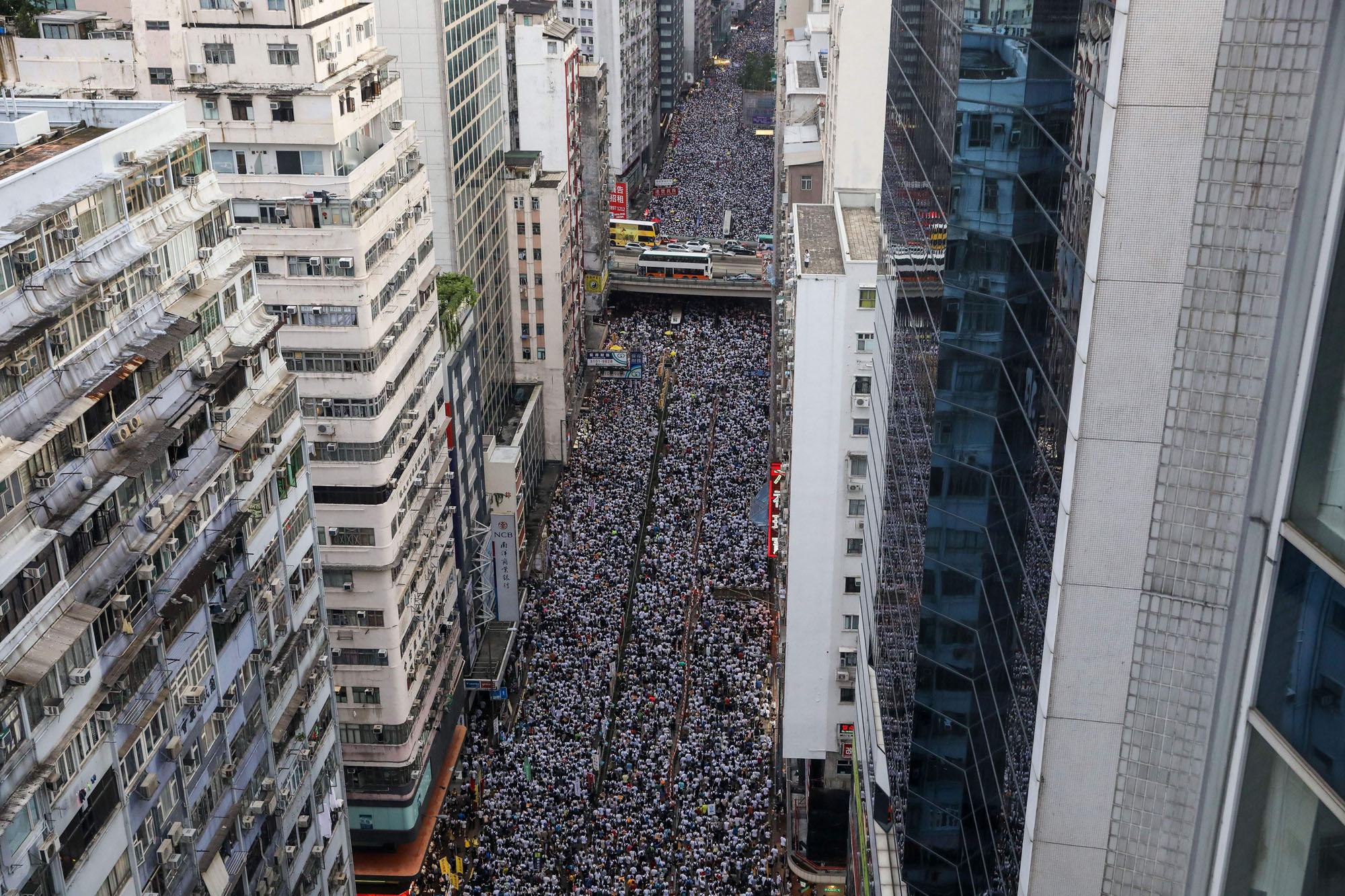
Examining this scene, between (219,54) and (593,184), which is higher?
(219,54)

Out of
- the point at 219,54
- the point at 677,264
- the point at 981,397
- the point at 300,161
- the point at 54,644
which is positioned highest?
the point at 219,54

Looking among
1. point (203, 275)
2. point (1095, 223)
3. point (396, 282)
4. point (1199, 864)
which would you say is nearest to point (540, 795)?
point (396, 282)

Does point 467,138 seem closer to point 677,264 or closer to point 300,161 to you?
point 300,161

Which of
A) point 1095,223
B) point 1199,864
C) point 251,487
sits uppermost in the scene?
point 1095,223

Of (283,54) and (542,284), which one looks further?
(542,284)

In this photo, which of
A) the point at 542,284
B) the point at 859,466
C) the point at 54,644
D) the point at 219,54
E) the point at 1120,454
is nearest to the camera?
the point at 1120,454

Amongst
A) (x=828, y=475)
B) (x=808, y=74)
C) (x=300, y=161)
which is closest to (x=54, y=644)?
(x=300, y=161)

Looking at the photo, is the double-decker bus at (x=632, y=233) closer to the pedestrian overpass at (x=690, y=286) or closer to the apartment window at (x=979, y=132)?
the pedestrian overpass at (x=690, y=286)

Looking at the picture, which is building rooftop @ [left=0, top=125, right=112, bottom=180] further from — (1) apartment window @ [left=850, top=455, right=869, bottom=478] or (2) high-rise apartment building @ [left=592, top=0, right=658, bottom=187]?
(2) high-rise apartment building @ [left=592, top=0, right=658, bottom=187]

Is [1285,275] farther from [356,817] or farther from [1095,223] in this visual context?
[356,817]
